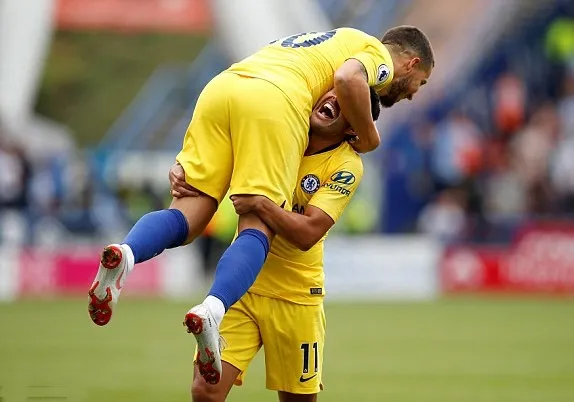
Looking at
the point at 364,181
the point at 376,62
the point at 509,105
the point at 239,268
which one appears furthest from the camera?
the point at 509,105

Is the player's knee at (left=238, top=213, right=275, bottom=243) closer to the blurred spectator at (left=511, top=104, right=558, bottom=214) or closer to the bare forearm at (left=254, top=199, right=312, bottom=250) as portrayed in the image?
the bare forearm at (left=254, top=199, right=312, bottom=250)

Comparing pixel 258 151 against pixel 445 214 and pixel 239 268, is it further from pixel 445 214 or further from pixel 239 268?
pixel 445 214

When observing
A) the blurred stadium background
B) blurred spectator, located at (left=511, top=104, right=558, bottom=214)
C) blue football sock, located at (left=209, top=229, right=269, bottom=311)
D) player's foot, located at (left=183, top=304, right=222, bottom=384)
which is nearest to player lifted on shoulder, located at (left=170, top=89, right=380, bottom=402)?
blue football sock, located at (left=209, top=229, right=269, bottom=311)

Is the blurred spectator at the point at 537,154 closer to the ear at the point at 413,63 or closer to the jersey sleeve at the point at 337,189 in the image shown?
the ear at the point at 413,63

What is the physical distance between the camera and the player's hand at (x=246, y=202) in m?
5.92

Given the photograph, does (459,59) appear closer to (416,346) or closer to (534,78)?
(534,78)

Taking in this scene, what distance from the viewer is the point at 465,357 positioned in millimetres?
12492

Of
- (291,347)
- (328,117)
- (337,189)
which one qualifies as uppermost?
(328,117)

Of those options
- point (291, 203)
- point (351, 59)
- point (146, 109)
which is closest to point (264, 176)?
point (291, 203)

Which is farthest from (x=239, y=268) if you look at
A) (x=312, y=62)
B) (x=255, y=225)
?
(x=312, y=62)

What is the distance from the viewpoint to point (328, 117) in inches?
244

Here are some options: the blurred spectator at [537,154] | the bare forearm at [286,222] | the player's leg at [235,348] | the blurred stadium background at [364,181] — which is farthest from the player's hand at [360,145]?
the blurred spectator at [537,154]

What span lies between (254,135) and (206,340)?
1.08 meters

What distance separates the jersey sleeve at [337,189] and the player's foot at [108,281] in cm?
114
